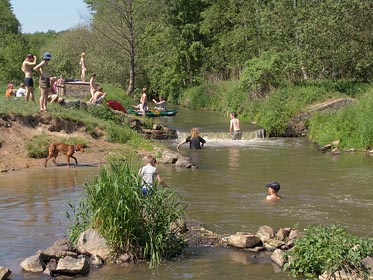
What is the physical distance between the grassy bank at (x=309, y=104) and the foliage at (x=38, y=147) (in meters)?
11.8

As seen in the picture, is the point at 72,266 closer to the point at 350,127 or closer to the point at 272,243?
the point at 272,243

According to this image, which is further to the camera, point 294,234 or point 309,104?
point 309,104

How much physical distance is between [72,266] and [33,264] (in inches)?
25.1

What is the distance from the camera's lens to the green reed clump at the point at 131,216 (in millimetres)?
9922

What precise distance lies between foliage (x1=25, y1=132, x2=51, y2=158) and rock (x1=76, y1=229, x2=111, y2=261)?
1002 cm

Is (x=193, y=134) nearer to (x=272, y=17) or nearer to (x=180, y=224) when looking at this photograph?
(x=180, y=224)

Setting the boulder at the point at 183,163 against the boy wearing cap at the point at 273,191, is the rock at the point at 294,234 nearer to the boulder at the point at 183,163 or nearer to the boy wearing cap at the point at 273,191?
the boy wearing cap at the point at 273,191

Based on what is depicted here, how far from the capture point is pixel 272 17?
3747 centimetres

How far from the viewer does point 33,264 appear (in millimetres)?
9508

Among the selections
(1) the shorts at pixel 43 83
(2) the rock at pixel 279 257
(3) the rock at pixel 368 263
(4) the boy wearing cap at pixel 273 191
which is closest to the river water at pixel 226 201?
(2) the rock at pixel 279 257

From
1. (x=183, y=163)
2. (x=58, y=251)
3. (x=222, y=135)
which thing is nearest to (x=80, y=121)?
(x=183, y=163)

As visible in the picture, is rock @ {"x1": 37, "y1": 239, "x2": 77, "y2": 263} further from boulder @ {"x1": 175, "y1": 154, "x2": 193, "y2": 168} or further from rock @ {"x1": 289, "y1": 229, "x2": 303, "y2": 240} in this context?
boulder @ {"x1": 175, "y1": 154, "x2": 193, "y2": 168}

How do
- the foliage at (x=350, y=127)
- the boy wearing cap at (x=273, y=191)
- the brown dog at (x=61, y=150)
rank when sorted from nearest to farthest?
the boy wearing cap at (x=273, y=191), the brown dog at (x=61, y=150), the foliage at (x=350, y=127)

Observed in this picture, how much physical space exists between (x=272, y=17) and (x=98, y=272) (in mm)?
30164
